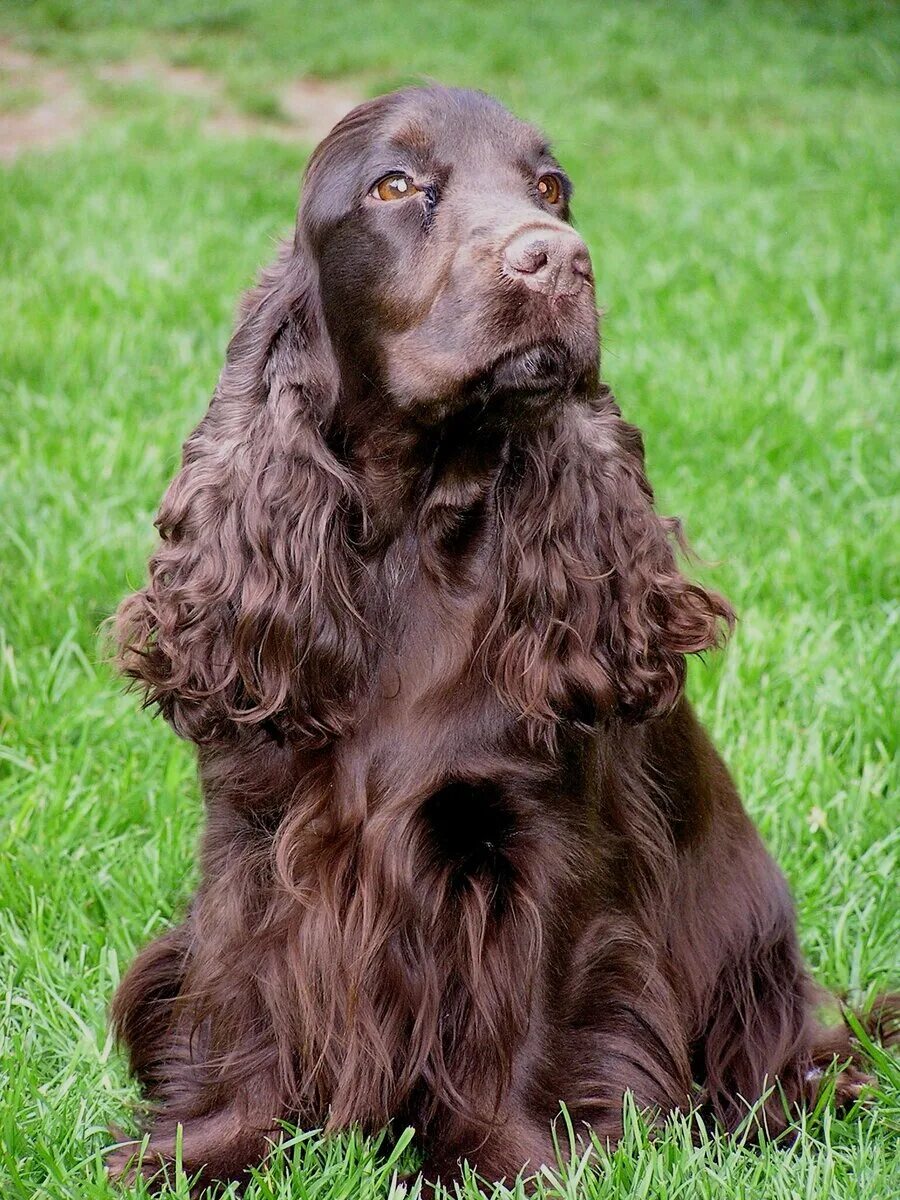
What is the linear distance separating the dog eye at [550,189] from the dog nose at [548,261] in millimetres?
366

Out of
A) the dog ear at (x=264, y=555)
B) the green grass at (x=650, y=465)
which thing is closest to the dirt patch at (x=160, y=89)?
the green grass at (x=650, y=465)

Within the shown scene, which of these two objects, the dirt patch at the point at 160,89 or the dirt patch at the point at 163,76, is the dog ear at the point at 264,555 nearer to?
the dirt patch at the point at 160,89

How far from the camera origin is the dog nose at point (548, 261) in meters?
2.11

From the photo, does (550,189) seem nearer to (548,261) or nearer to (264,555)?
(548,261)

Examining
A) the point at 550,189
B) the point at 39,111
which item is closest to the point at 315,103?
the point at 39,111

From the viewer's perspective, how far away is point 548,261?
2111 millimetres

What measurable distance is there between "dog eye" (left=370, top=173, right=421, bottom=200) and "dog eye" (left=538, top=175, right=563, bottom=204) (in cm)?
23

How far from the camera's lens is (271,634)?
2430 millimetres

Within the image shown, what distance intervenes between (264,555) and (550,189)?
2.43 ft

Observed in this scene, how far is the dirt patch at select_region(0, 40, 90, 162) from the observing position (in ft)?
27.5

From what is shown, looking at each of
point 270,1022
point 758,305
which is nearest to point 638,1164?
point 270,1022

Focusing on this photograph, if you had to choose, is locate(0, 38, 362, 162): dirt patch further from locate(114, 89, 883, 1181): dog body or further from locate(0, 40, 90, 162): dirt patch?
locate(114, 89, 883, 1181): dog body

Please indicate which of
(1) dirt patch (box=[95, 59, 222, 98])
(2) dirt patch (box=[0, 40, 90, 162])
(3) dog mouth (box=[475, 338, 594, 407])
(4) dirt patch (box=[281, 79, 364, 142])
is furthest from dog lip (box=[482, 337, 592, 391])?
(1) dirt patch (box=[95, 59, 222, 98])

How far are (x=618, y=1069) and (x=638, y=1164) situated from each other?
0.79 ft
